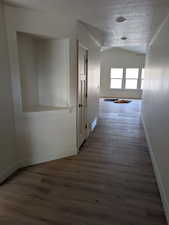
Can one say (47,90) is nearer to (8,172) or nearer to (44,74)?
(44,74)

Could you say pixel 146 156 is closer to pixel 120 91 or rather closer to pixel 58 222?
pixel 58 222

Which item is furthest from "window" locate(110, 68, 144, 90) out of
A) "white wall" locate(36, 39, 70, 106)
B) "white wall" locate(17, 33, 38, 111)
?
"white wall" locate(17, 33, 38, 111)

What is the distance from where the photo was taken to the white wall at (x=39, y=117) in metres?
2.36

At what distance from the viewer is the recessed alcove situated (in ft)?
9.41

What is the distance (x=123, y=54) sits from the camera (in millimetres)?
10789

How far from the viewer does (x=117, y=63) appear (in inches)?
432

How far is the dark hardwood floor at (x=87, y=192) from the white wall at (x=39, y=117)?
9.1 inches

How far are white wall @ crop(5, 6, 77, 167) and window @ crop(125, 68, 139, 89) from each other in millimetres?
8833

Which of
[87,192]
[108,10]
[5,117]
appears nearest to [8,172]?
[5,117]

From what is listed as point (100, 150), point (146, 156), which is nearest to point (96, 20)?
point (100, 150)

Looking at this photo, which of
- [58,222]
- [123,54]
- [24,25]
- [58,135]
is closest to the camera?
[58,222]

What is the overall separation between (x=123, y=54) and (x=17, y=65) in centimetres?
971

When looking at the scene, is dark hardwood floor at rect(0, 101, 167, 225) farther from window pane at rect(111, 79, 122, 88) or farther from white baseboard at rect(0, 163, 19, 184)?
window pane at rect(111, 79, 122, 88)

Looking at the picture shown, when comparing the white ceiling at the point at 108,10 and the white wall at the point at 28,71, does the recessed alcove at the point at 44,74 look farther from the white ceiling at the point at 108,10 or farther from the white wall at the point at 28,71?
the white ceiling at the point at 108,10
